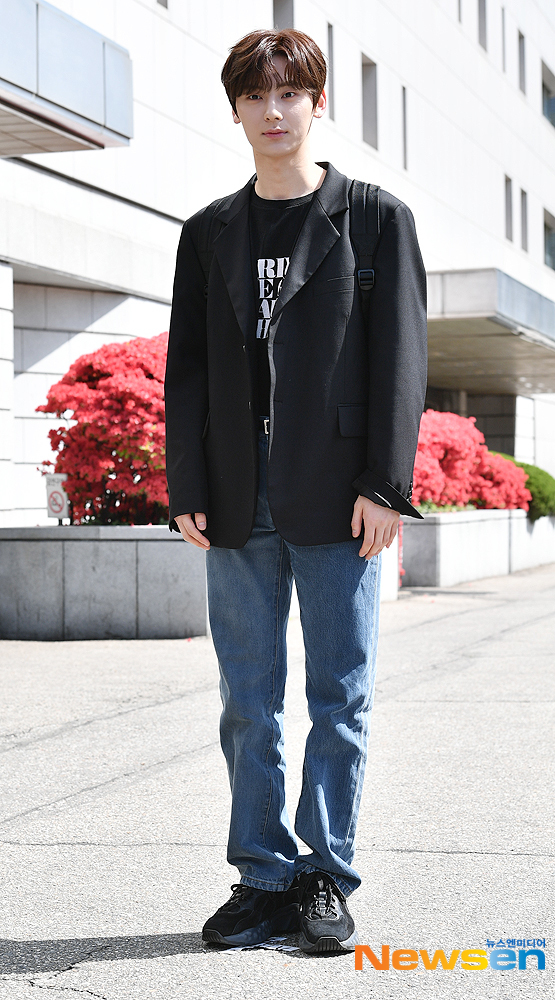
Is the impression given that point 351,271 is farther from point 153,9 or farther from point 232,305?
point 153,9

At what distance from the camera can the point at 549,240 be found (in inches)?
1271

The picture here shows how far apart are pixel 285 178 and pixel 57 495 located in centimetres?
690

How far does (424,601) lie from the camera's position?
12.2 m

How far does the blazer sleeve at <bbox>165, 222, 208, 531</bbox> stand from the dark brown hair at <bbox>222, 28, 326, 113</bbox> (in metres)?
0.45

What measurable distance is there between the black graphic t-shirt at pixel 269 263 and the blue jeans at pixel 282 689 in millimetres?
197

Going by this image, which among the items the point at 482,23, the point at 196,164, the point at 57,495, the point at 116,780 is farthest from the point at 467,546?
the point at 482,23

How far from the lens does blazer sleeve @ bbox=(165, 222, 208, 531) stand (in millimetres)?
3072

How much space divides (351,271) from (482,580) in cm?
1321

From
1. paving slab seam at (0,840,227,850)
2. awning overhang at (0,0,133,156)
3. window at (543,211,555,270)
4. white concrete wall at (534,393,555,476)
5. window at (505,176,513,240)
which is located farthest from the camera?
window at (543,211,555,270)

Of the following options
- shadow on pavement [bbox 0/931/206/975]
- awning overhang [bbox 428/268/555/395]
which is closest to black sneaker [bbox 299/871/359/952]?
shadow on pavement [bbox 0/931/206/975]

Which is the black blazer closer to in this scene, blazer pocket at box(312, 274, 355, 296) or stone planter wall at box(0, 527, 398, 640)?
blazer pocket at box(312, 274, 355, 296)

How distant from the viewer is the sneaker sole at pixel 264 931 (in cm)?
286

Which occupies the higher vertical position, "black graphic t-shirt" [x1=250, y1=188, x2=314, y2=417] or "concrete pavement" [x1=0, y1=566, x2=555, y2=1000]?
"black graphic t-shirt" [x1=250, y1=188, x2=314, y2=417]

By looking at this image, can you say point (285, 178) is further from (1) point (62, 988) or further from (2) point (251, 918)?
(1) point (62, 988)
